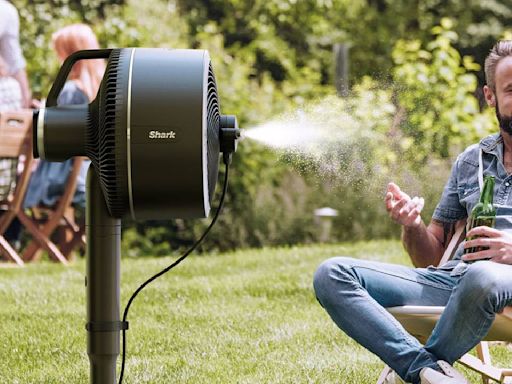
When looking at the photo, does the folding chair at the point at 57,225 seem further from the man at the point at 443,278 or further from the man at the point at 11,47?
the man at the point at 443,278

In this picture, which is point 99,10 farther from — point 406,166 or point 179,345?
point 179,345

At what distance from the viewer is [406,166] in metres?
7.27

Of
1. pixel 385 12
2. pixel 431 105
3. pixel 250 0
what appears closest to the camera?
pixel 431 105

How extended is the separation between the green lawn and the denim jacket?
2.15 feet

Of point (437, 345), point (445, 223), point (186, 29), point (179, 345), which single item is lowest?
point (179, 345)

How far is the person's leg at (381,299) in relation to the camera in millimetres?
2742

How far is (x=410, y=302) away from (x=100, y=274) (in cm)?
92

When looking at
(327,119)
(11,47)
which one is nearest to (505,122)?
(327,119)

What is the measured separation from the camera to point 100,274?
238 cm

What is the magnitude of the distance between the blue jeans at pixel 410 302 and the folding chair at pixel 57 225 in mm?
3471

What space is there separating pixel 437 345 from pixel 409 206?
0.42 metres

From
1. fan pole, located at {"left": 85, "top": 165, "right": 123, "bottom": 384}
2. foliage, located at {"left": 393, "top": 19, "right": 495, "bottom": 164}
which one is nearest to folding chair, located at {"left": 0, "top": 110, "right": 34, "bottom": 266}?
foliage, located at {"left": 393, "top": 19, "right": 495, "bottom": 164}

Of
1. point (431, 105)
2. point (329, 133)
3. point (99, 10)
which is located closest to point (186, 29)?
point (99, 10)

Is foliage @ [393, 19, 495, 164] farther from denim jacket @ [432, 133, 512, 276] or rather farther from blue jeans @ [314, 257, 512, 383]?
blue jeans @ [314, 257, 512, 383]
